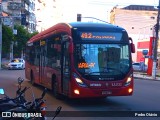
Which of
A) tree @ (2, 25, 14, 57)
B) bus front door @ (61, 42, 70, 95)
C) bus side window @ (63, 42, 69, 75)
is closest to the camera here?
bus front door @ (61, 42, 70, 95)

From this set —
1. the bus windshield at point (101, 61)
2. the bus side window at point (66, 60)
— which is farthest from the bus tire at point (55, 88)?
the bus windshield at point (101, 61)

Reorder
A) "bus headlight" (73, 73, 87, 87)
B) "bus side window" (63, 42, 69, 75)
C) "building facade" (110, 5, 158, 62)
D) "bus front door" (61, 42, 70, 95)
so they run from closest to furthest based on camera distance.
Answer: "bus headlight" (73, 73, 87, 87) < "bus front door" (61, 42, 70, 95) < "bus side window" (63, 42, 69, 75) < "building facade" (110, 5, 158, 62)

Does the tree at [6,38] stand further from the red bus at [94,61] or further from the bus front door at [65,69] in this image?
the bus front door at [65,69]

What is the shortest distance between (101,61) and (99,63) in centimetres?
10

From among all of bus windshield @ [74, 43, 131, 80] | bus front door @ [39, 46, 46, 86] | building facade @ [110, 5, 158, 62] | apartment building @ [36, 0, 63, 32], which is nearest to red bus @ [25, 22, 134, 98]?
bus windshield @ [74, 43, 131, 80]

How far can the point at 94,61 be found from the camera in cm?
1309

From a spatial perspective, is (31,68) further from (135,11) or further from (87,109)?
(135,11)

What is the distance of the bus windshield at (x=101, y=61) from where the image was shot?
42.6ft

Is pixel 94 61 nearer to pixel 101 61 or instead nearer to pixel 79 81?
pixel 101 61

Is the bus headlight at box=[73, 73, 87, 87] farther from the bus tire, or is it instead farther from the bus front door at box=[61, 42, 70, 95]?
the bus tire

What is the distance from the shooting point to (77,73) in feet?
42.2

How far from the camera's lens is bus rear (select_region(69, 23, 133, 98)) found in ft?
42.2

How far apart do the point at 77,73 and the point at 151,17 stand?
310ft

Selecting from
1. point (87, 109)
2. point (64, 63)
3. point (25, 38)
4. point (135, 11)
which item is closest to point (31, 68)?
point (64, 63)
